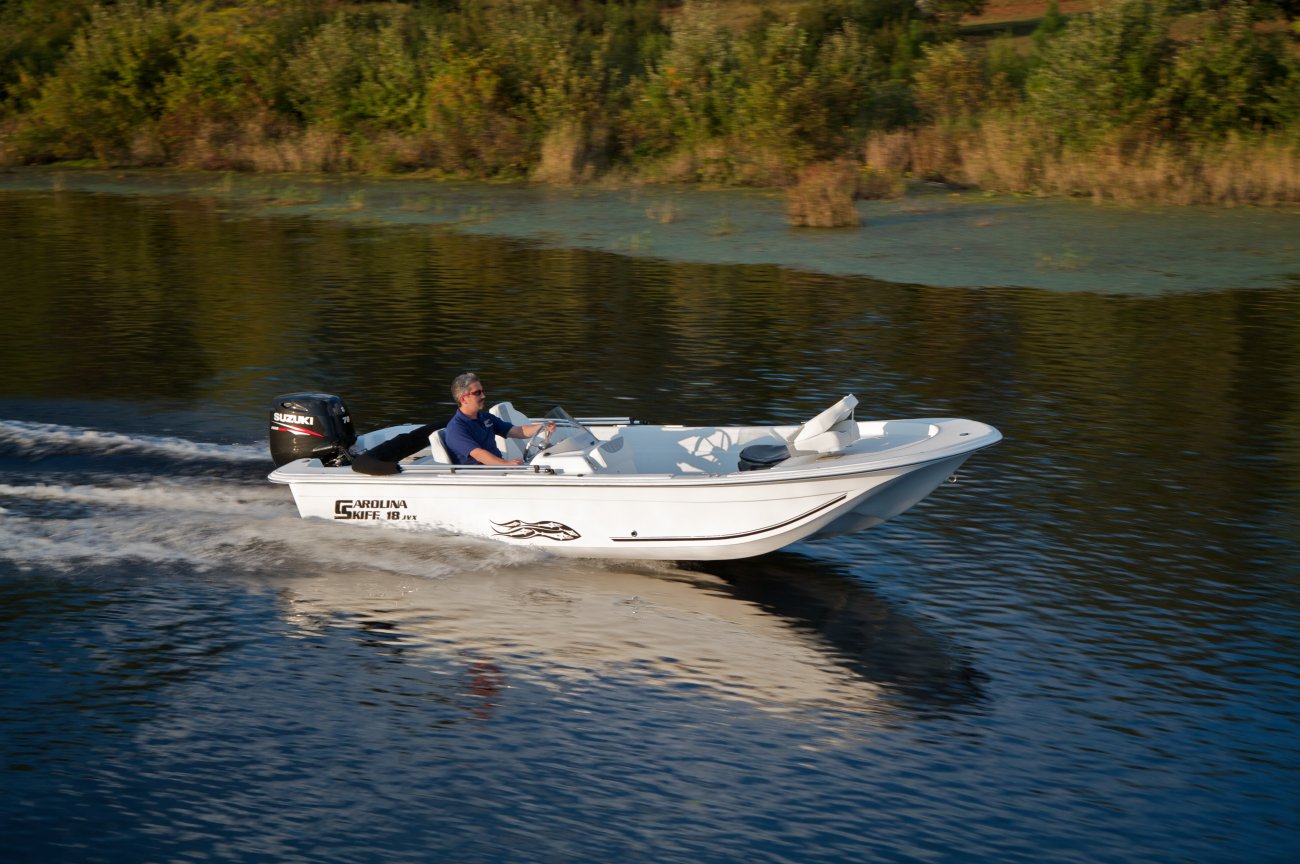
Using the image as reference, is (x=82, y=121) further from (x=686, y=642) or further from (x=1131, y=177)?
(x=686, y=642)

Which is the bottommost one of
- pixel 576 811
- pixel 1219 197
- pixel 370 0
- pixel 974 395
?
pixel 576 811

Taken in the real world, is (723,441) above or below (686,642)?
above

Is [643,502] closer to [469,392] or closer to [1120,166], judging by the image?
[469,392]

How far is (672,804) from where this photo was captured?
7.96 meters

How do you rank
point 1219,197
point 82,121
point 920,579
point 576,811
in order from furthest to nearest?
point 82,121 < point 1219,197 < point 920,579 < point 576,811

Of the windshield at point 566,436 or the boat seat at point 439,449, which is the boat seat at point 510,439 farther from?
the boat seat at point 439,449

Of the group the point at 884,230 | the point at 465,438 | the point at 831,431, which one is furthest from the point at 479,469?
the point at 884,230

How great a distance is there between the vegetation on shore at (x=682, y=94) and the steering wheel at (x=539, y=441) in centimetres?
1697

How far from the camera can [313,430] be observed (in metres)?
12.0

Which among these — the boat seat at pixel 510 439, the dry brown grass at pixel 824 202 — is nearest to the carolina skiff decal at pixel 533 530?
the boat seat at pixel 510 439

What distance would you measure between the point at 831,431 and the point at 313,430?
14.1ft

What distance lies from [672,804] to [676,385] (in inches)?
374

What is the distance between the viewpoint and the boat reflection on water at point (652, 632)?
31.1 feet

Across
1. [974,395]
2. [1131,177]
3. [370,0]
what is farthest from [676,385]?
[370,0]
